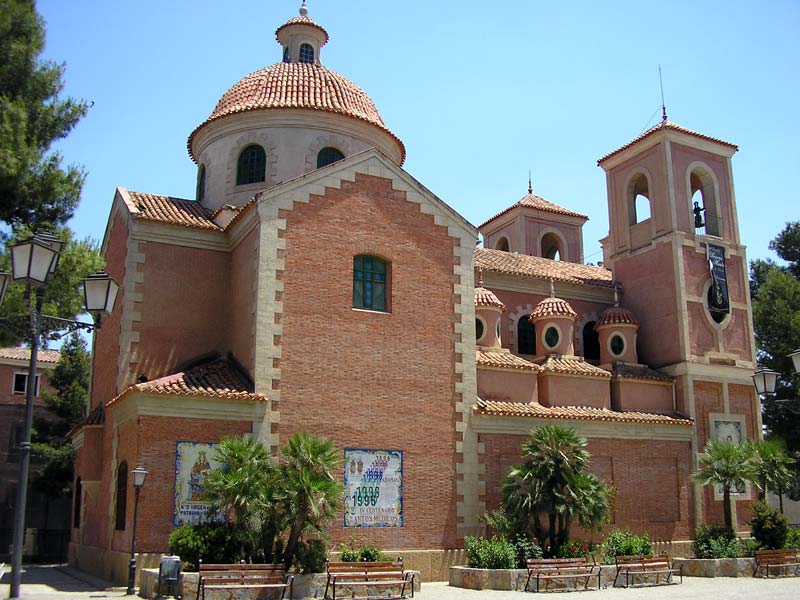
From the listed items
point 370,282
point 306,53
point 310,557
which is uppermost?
point 306,53

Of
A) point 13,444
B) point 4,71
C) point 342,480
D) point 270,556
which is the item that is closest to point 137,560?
point 270,556

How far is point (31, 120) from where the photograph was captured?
766 inches

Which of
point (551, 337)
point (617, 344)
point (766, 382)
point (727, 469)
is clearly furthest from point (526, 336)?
point (766, 382)

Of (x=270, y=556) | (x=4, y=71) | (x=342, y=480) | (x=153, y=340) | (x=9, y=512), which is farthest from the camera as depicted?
(x=9, y=512)

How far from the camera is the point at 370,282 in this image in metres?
22.6

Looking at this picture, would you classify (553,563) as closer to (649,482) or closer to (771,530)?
(649,482)

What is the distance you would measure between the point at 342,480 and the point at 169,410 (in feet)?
14.9

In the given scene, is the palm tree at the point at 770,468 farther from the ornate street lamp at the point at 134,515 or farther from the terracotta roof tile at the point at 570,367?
the ornate street lamp at the point at 134,515

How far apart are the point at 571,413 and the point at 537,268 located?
23.6ft

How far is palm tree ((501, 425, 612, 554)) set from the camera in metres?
21.0

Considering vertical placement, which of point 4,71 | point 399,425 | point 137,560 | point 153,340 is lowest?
point 137,560

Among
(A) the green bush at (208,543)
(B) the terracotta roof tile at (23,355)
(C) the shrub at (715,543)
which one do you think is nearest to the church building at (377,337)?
(A) the green bush at (208,543)

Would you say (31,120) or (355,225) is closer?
(31,120)

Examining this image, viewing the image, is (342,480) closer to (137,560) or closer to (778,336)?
(137,560)
